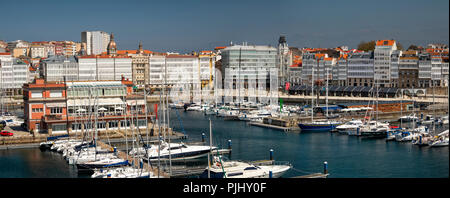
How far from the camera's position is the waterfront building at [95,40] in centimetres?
3105

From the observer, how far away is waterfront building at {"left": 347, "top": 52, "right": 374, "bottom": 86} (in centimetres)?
2242

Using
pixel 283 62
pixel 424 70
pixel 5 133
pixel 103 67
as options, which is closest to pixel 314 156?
pixel 5 133

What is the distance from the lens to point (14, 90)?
23141 mm

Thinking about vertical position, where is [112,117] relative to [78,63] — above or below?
below

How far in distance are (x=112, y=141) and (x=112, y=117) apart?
71cm

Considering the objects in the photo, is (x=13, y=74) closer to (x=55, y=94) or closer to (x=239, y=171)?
(x=55, y=94)

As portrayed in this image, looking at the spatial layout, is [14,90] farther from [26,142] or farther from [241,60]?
[26,142]

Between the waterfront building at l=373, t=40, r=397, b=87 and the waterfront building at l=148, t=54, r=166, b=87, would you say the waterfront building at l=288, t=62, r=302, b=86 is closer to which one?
the waterfront building at l=373, t=40, r=397, b=87

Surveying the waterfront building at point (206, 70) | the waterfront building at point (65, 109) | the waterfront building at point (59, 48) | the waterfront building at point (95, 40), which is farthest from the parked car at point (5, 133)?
the waterfront building at point (59, 48)

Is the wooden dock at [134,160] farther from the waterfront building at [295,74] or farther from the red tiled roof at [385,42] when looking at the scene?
the waterfront building at [295,74]

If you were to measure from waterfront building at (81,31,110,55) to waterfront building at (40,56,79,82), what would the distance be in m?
6.38

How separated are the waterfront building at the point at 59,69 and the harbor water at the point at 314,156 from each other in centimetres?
1364

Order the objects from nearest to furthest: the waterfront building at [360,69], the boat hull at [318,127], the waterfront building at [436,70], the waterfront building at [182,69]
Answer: the boat hull at [318,127]
the waterfront building at [436,70]
the waterfront building at [360,69]
the waterfront building at [182,69]
